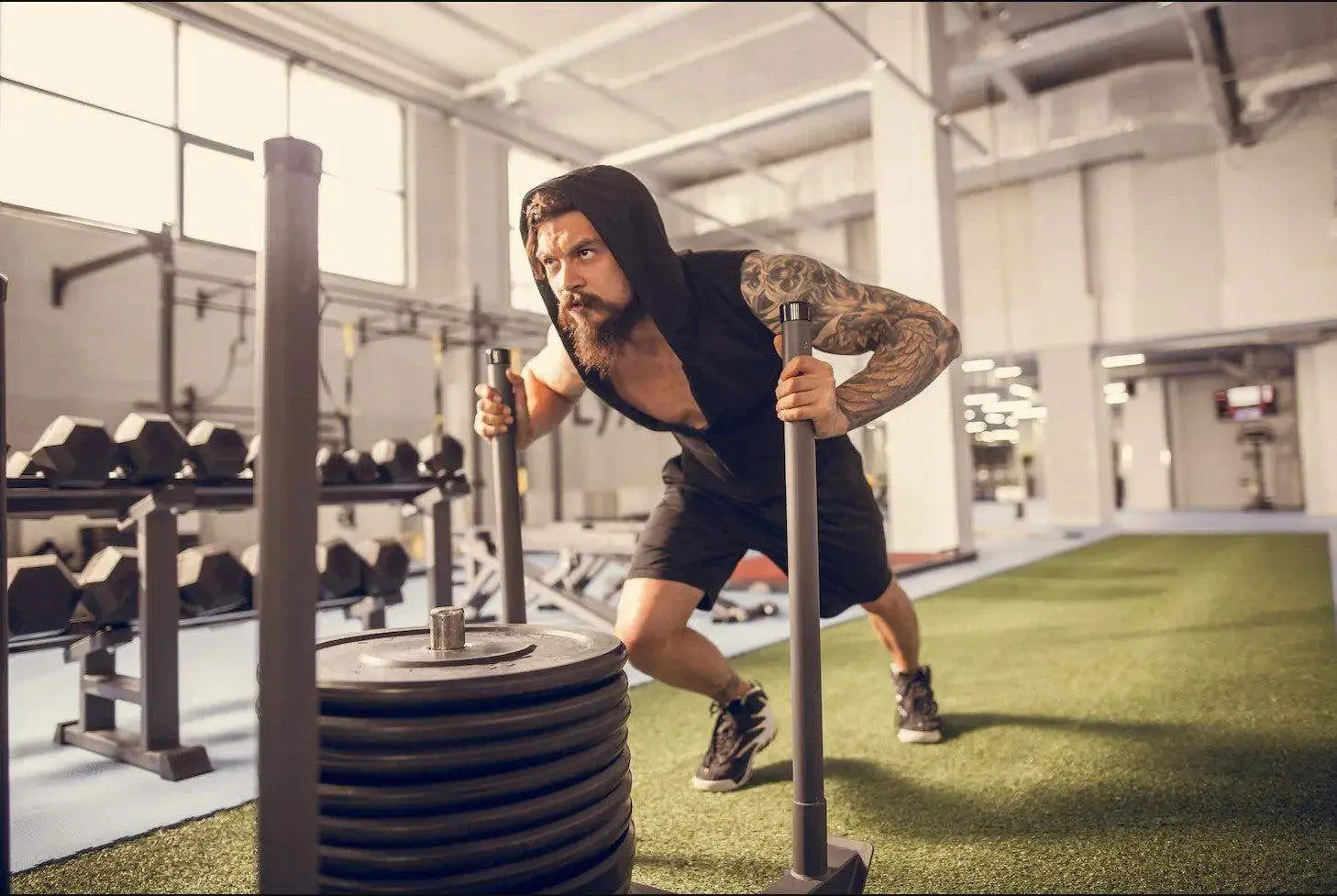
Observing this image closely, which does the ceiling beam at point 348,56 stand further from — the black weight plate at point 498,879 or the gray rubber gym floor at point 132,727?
the black weight plate at point 498,879

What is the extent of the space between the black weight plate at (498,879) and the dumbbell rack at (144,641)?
1.28 metres

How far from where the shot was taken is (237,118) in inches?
243

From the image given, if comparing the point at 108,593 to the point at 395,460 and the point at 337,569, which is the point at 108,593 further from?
the point at 395,460

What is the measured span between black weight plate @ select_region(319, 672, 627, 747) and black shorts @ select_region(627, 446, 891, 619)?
2.47 feet

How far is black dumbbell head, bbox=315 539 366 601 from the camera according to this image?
8.56ft

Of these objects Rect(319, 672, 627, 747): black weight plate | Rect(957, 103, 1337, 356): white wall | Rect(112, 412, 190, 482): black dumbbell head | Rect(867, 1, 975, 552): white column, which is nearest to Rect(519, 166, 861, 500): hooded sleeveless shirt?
Rect(319, 672, 627, 747): black weight plate

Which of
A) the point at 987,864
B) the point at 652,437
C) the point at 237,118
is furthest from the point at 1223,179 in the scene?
the point at 987,864


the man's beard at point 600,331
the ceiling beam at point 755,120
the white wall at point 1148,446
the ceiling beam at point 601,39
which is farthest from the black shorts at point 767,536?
the white wall at point 1148,446

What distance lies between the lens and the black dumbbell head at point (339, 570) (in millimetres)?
2609

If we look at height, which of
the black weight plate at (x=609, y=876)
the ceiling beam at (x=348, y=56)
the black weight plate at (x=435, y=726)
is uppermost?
the ceiling beam at (x=348, y=56)

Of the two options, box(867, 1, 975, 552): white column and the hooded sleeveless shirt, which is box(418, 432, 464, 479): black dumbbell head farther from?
box(867, 1, 975, 552): white column

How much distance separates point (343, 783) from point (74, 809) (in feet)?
3.96

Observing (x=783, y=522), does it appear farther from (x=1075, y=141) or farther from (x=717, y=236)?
(x=717, y=236)

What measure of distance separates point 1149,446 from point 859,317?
12.9m
